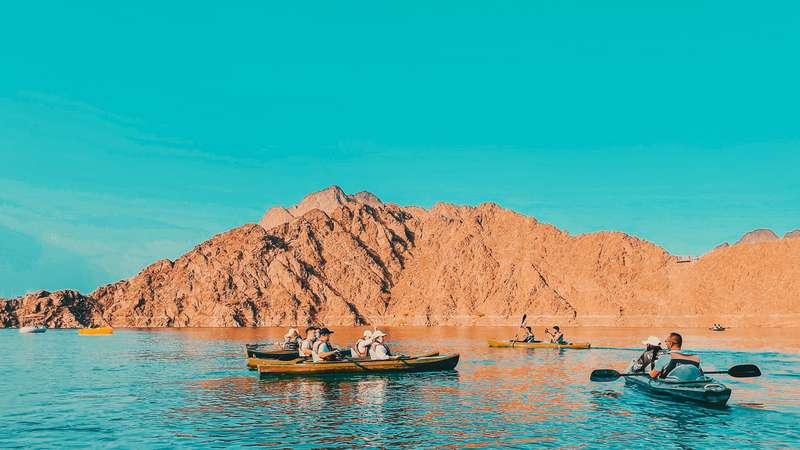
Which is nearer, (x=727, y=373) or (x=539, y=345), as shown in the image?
(x=727, y=373)

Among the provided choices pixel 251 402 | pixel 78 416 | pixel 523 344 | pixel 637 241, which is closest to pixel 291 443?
pixel 251 402

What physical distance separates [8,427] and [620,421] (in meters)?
23.2

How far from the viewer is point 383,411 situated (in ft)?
91.1

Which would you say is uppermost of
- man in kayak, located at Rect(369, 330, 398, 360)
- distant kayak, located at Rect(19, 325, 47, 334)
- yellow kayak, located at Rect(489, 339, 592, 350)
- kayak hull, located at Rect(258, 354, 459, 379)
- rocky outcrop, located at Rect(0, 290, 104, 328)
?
rocky outcrop, located at Rect(0, 290, 104, 328)

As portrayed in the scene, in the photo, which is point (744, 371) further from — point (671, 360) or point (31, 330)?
point (31, 330)

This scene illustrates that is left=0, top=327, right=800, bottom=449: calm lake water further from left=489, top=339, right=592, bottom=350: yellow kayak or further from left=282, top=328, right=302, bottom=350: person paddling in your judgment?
left=489, top=339, right=592, bottom=350: yellow kayak

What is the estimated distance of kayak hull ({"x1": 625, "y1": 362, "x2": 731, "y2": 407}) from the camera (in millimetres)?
26891

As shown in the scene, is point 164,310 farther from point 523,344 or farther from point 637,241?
point 523,344

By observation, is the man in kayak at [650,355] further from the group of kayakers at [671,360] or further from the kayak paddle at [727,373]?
the kayak paddle at [727,373]

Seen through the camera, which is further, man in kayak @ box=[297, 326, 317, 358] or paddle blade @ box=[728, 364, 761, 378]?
man in kayak @ box=[297, 326, 317, 358]

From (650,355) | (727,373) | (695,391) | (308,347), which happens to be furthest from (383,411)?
(727,373)

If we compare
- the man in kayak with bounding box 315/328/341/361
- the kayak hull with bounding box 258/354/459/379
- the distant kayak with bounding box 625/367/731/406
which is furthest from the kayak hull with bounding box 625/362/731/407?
the man in kayak with bounding box 315/328/341/361

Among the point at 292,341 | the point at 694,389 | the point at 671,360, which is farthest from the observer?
the point at 292,341

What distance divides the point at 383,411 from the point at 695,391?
12943 mm
